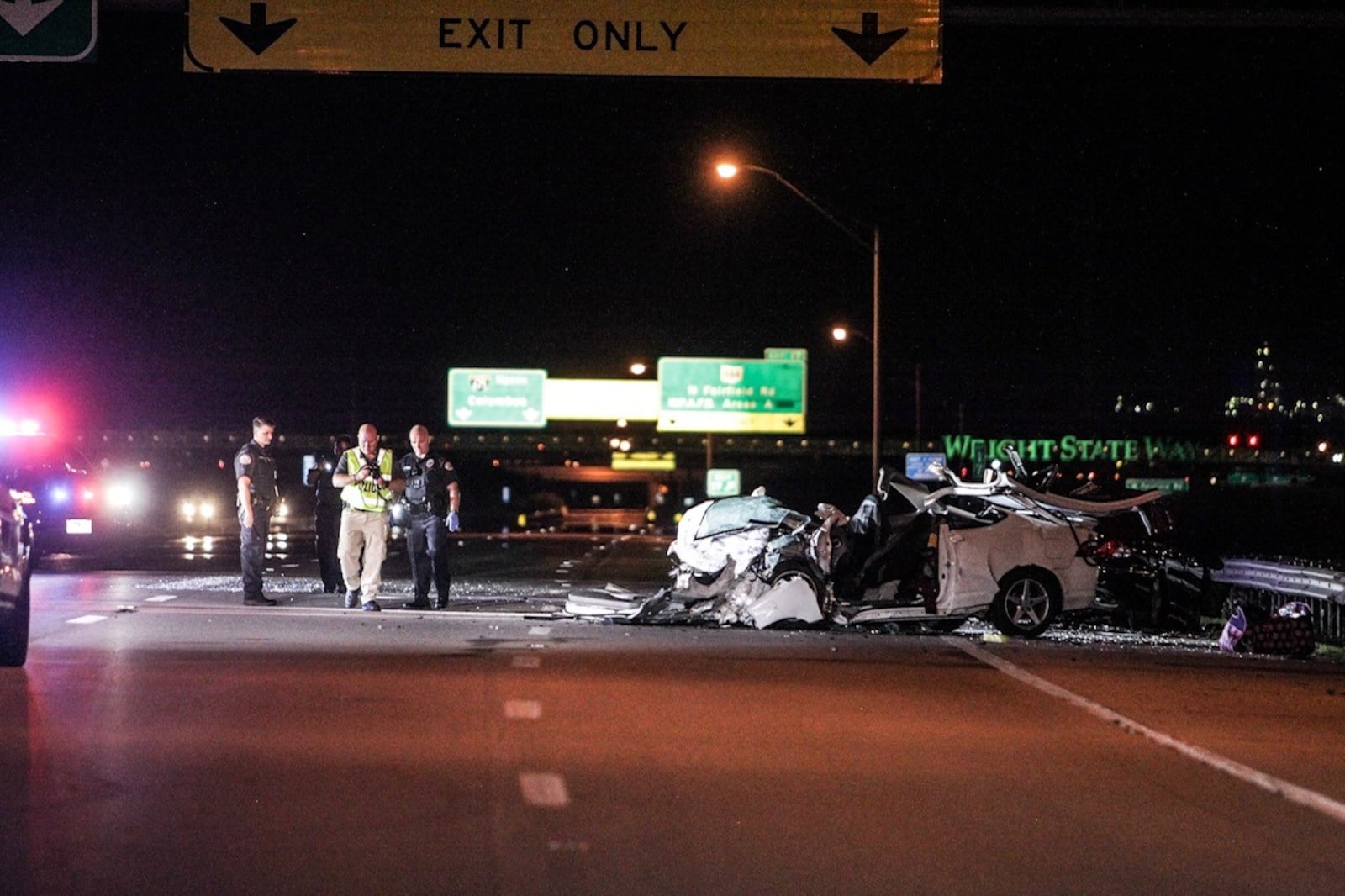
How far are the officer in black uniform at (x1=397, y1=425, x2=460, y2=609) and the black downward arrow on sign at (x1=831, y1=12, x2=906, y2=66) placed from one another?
18.8 feet

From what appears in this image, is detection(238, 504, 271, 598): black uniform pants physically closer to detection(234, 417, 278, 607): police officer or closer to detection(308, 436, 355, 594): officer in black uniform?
detection(234, 417, 278, 607): police officer

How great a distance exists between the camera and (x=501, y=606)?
61.9 feet

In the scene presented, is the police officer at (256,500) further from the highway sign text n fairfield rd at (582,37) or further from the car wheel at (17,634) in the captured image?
the car wheel at (17,634)

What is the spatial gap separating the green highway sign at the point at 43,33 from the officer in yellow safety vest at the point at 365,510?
4474 mm

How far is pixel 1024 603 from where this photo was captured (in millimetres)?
16250

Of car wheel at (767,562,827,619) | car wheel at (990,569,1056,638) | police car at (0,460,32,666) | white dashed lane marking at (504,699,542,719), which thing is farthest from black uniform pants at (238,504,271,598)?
white dashed lane marking at (504,699,542,719)

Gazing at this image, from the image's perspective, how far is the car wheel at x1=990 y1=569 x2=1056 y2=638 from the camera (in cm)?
1620

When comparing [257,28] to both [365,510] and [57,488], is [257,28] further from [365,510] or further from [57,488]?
[57,488]

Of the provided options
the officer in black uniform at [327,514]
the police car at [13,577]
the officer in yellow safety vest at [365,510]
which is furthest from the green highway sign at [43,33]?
the officer in black uniform at [327,514]

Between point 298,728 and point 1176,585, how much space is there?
10434mm

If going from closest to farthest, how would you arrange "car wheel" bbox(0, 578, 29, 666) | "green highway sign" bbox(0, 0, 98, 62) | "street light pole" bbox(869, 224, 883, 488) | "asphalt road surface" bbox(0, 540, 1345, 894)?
"asphalt road surface" bbox(0, 540, 1345, 894)
"car wheel" bbox(0, 578, 29, 666)
"green highway sign" bbox(0, 0, 98, 62)
"street light pole" bbox(869, 224, 883, 488)

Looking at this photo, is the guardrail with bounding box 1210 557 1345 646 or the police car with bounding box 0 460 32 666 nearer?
the police car with bounding box 0 460 32 666

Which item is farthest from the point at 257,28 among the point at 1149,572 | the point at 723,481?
the point at 723,481

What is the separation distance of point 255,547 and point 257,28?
5.37 m
